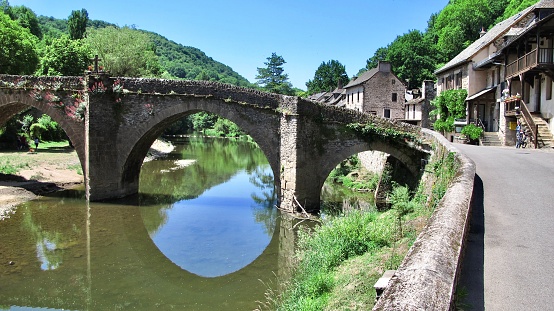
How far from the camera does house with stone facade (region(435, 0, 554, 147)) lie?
21.9 meters

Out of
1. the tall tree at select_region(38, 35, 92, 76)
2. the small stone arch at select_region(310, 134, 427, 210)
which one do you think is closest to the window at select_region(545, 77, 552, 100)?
the small stone arch at select_region(310, 134, 427, 210)

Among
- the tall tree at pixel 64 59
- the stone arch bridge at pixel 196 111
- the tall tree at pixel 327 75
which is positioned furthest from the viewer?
the tall tree at pixel 327 75

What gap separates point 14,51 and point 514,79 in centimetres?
3553

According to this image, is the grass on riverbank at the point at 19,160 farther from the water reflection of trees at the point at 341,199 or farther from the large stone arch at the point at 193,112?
the water reflection of trees at the point at 341,199

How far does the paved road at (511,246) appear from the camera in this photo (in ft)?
14.3

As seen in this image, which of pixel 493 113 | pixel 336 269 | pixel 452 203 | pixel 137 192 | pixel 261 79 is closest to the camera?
pixel 452 203

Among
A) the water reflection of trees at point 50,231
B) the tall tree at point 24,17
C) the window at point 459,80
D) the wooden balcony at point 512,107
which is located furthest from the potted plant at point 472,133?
the tall tree at point 24,17

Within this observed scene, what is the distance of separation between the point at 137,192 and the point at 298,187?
10340 mm

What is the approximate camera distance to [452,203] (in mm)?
5711

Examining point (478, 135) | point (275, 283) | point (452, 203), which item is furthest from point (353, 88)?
point (452, 203)

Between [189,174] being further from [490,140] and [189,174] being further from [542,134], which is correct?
[542,134]

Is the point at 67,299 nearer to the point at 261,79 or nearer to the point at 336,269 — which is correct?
the point at 336,269

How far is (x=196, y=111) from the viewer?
2133 cm

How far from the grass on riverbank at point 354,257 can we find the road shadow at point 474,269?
1.04 m
